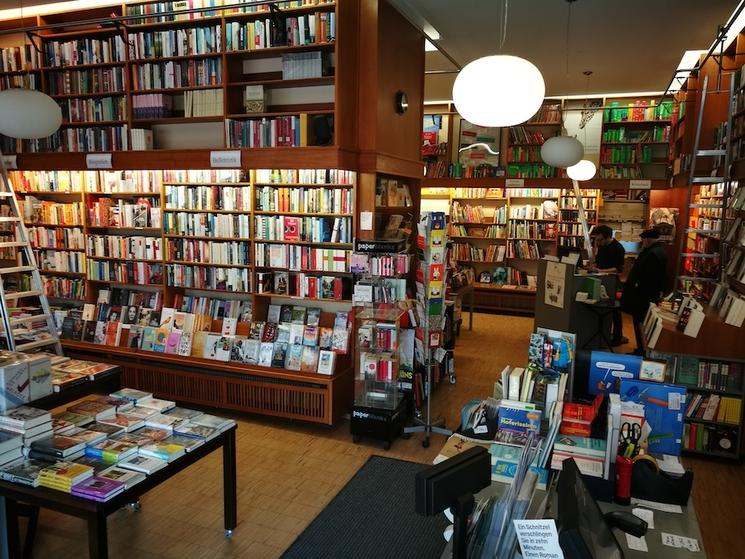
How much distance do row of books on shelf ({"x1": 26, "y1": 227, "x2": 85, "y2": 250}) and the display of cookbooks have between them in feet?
10.6

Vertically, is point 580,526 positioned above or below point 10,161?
below

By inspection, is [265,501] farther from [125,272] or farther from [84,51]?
[84,51]

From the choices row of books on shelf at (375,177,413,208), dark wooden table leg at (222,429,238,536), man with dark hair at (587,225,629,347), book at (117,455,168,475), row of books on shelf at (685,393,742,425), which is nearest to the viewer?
book at (117,455,168,475)

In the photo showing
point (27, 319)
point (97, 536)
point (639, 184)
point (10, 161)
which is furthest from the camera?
point (639, 184)

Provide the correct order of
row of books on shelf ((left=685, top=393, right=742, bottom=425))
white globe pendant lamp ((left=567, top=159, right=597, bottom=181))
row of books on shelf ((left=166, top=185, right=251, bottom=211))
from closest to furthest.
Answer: row of books on shelf ((left=685, top=393, right=742, bottom=425)) < row of books on shelf ((left=166, top=185, right=251, bottom=211)) < white globe pendant lamp ((left=567, top=159, right=597, bottom=181))

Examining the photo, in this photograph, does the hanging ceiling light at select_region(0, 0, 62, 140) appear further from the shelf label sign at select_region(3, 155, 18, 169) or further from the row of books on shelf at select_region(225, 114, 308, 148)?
the shelf label sign at select_region(3, 155, 18, 169)

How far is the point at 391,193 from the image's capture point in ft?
17.2

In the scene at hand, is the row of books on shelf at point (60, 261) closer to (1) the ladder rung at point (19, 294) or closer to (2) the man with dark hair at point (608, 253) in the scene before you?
(1) the ladder rung at point (19, 294)

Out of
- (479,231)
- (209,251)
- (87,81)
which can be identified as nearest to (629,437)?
(209,251)

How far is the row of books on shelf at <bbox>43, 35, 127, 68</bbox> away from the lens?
5207 millimetres

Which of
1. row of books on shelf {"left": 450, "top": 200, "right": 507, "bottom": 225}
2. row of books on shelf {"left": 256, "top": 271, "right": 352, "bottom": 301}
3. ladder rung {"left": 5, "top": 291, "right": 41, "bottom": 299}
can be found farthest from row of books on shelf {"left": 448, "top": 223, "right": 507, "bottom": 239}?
ladder rung {"left": 5, "top": 291, "right": 41, "bottom": 299}

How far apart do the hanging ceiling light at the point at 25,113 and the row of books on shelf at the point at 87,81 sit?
1.43 m

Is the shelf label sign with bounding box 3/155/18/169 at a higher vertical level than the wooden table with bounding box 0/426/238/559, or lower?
higher

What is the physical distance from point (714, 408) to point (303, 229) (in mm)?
3553
